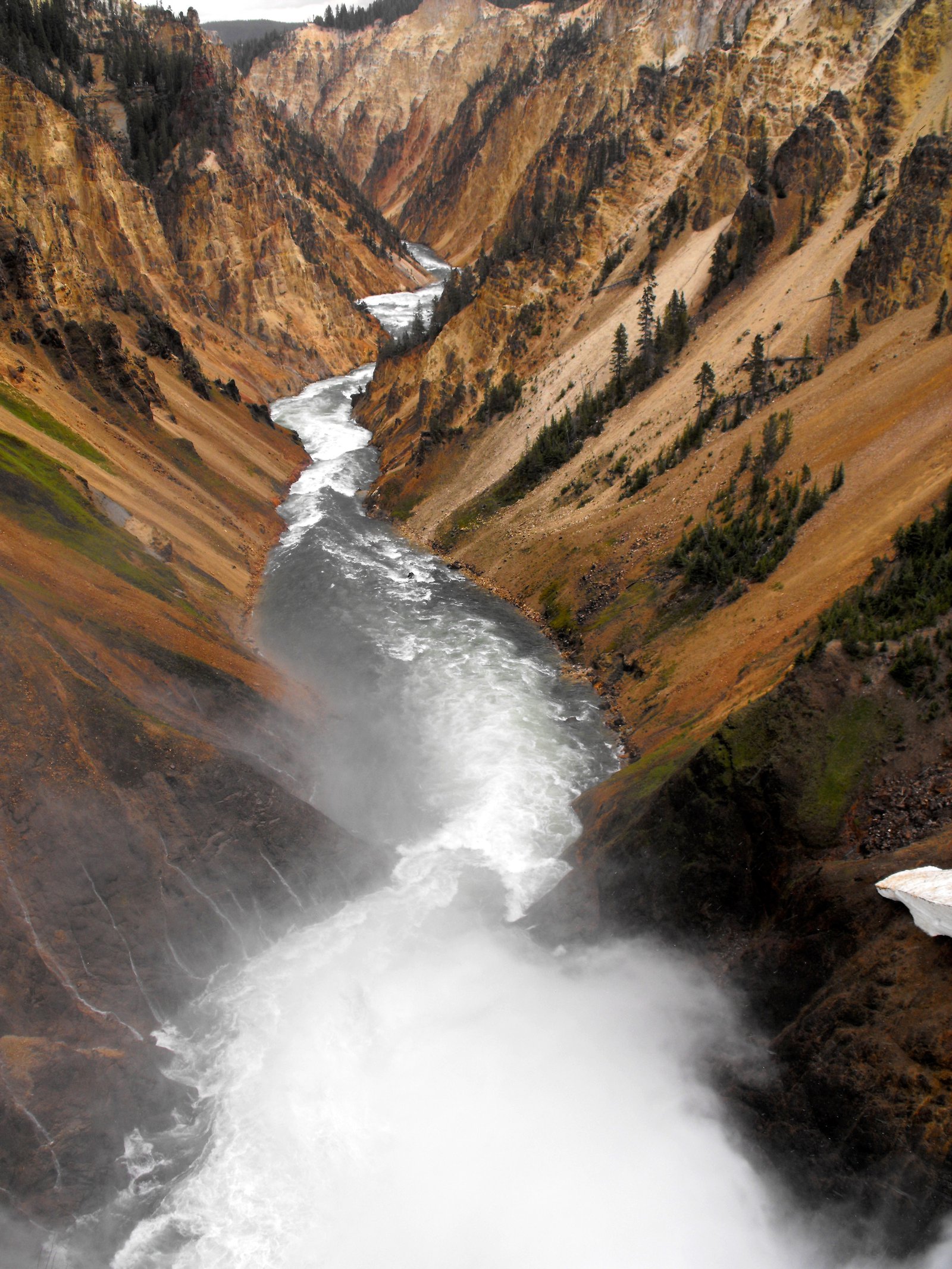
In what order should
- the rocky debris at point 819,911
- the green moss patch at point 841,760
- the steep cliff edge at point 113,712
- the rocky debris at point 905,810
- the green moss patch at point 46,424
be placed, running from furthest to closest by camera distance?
the green moss patch at point 46,424, the green moss patch at point 841,760, the steep cliff edge at point 113,712, the rocky debris at point 905,810, the rocky debris at point 819,911

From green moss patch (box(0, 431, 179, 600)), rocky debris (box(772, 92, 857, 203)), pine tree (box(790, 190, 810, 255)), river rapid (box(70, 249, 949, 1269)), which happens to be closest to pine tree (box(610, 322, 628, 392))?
pine tree (box(790, 190, 810, 255))

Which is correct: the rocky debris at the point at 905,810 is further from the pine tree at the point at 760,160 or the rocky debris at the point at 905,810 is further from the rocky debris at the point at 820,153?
the pine tree at the point at 760,160

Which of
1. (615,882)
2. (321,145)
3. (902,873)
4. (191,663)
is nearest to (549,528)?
(191,663)

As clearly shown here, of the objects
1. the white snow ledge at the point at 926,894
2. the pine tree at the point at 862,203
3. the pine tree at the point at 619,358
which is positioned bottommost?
the white snow ledge at the point at 926,894

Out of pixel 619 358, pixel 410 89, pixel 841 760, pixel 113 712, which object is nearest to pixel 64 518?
pixel 113 712

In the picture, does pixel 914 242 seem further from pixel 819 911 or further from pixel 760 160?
pixel 819 911

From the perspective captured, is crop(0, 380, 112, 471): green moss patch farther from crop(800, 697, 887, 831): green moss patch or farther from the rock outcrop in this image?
the rock outcrop

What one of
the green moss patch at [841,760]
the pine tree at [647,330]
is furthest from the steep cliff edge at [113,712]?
the pine tree at [647,330]
